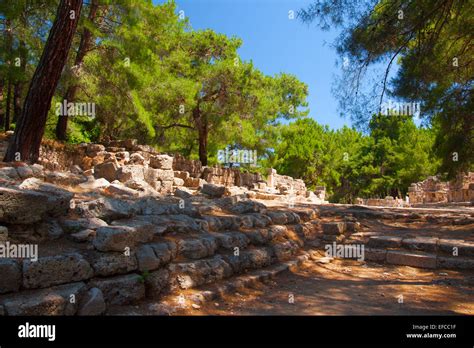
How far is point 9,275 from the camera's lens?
10.3 feet

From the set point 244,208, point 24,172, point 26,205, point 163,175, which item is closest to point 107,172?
point 163,175

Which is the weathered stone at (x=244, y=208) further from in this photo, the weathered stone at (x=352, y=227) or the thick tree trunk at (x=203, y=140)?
the thick tree trunk at (x=203, y=140)

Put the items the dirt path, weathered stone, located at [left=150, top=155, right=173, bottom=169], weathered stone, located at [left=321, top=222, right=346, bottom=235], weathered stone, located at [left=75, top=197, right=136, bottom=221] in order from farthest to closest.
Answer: weathered stone, located at [left=150, top=155, right=173, bottom=169] → weathered stone, located at [left=321, top=222, right=346, bottom=235] → weathered stone, located at [left=75, top=197, right=136, bottom=221] → the dirt path

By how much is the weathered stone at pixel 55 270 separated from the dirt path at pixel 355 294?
110cm

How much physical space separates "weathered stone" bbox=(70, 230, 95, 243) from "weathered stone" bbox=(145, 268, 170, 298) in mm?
771

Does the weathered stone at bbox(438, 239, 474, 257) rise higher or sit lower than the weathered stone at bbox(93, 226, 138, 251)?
Result: lower

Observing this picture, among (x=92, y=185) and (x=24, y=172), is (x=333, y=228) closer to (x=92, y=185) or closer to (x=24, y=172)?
(x=92, y=185)

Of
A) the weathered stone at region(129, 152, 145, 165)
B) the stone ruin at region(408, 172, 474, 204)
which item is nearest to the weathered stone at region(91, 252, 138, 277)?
the weathered stone at region(129, 152, 145, 165)

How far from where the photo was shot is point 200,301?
4195mm

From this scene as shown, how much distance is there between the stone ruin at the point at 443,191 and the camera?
21.3m

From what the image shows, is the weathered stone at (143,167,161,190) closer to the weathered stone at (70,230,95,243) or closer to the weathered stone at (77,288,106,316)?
the weathered stone at (70,230,95,243)

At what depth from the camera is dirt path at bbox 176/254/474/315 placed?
4.29m

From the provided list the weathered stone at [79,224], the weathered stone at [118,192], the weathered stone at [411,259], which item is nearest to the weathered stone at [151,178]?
the weathered stone at [118,192]

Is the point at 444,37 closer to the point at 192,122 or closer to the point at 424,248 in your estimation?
the point at 424,248
